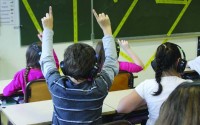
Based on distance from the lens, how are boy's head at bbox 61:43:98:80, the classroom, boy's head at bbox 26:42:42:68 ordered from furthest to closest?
the classroom, boy's head at bbox 26:42:42:68, boy's head at bbox 61:43:98:80

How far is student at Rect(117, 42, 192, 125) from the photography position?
2.28 m

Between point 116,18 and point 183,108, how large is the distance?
4.49 metres

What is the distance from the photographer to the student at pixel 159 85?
228cm

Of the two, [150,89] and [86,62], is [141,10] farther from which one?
[86,62]

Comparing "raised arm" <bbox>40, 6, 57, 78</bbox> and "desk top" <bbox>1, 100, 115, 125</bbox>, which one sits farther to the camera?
"desk top" <bbox>1, 100, 115, 125</bbox>

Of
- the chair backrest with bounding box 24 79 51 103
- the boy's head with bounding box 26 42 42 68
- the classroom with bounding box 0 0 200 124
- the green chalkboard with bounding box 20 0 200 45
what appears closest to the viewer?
the chair backrest with bounding box 24 79 51 103

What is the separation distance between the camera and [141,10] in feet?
18.5

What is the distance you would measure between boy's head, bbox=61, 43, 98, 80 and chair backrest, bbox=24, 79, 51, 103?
90 centimetres

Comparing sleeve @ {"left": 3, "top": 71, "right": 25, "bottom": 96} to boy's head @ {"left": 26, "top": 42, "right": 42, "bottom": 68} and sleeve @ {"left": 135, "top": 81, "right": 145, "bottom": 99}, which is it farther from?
sleeve @ {"left": 135, "top": 81, "right": 145, "bottom": 99}

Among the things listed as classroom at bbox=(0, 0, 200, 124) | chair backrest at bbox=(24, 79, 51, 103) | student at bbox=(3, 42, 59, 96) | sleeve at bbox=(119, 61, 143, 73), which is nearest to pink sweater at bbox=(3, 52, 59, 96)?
student at bbox=(3, 42, 59, 96)

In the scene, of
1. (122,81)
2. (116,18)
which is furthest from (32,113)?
(116,18)

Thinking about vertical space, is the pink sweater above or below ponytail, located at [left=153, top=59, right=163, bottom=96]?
below

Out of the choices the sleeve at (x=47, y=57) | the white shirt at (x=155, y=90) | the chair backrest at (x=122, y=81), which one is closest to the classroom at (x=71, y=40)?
the chair backrest at (x=122, y=81)

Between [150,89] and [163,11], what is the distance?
3.79 meters
